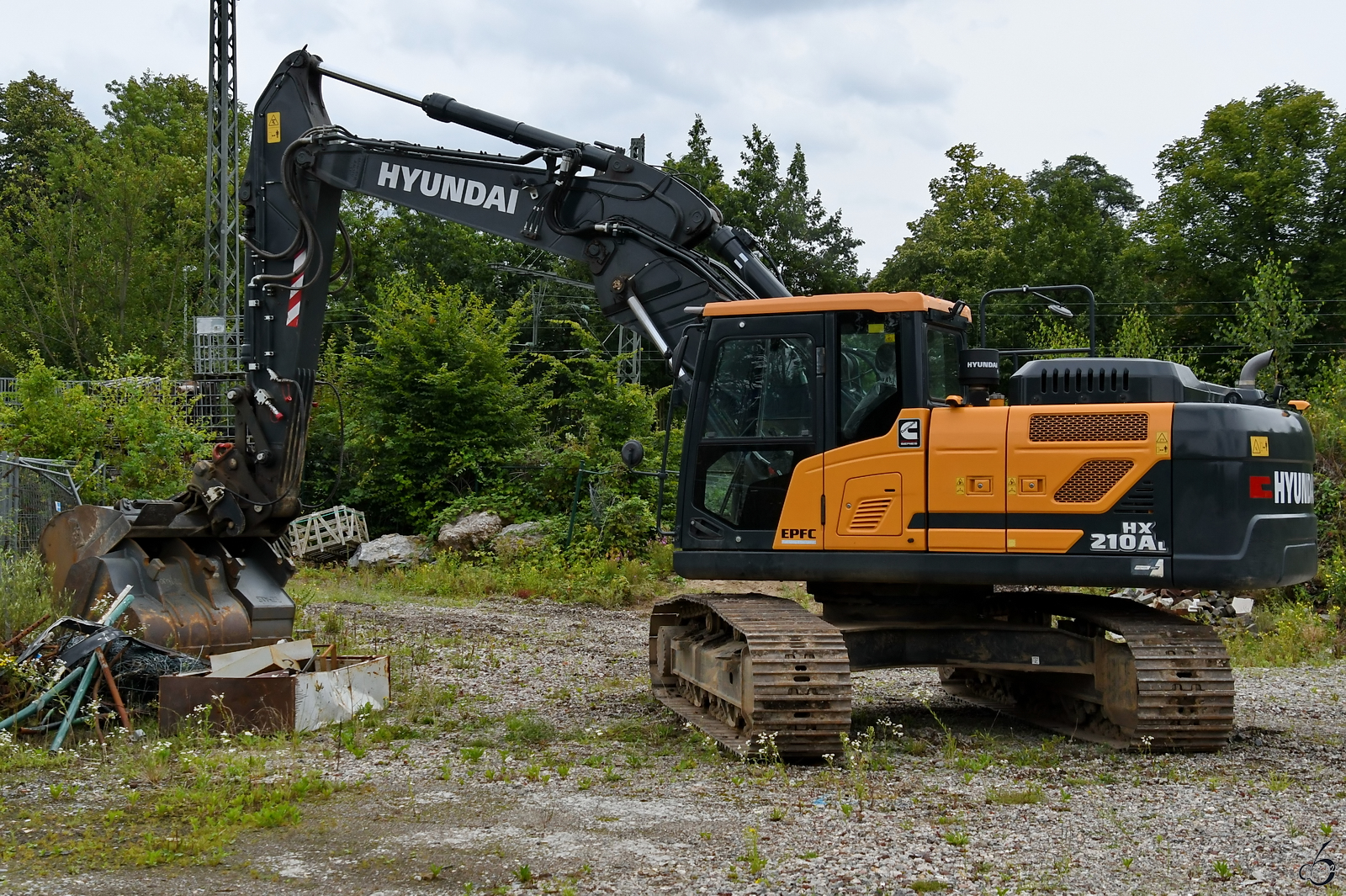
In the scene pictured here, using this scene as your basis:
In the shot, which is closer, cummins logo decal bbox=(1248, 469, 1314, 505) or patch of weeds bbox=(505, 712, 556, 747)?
cummins logo decal bbox=(1248, 469, 1314, 505)

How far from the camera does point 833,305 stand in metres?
7.66

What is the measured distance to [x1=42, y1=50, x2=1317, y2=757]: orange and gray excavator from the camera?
7148mm

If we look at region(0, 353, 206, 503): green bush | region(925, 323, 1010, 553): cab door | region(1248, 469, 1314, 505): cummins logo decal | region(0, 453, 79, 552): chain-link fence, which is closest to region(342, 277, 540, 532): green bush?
region(0, 353, 206, 503): green bush

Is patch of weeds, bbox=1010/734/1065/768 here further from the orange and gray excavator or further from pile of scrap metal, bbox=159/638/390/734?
pile of scrap metal, bbox=159/638/390/734

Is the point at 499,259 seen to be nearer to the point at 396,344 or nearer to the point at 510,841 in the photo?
the point at 396,344

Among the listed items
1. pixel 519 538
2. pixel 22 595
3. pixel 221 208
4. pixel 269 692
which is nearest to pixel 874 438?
pixel 269 692

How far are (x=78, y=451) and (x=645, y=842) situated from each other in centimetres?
1430

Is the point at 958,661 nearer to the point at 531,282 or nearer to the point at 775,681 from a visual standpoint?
the point at 775,681

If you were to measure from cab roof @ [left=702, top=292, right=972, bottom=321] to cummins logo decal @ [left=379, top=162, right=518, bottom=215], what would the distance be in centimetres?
191

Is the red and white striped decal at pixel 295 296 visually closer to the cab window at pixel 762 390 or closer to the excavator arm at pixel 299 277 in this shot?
the excavator arm at pixel 299 277

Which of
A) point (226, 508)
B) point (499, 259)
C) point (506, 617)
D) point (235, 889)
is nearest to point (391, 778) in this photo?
point (235, 889)

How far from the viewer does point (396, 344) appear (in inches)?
867

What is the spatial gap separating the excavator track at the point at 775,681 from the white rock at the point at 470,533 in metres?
12.3

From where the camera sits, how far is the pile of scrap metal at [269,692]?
24.3 feet
